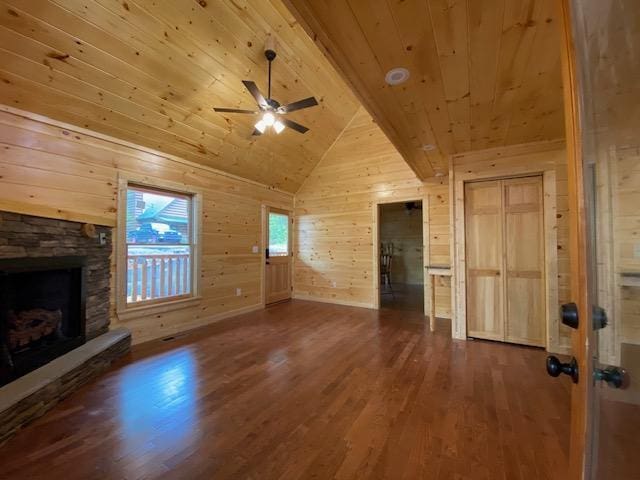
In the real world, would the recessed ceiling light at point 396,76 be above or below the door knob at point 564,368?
above

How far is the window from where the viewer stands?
138 inches

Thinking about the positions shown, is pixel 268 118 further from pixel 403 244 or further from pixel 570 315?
pixel 403 244

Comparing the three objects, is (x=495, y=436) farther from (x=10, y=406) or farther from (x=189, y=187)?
(x=189, y=187)

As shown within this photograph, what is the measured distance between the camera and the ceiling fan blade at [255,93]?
2.54 metres

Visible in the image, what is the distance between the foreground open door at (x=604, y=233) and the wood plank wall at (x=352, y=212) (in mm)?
4055

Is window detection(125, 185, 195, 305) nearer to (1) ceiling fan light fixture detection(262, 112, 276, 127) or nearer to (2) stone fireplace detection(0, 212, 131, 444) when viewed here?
(2) stone fireplace detection(0, 212, 131, 444)

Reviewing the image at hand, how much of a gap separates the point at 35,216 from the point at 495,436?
13.1ft

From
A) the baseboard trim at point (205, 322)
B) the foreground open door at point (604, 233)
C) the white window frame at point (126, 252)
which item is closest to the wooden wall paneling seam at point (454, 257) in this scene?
the foreground open door at point (604, 233)

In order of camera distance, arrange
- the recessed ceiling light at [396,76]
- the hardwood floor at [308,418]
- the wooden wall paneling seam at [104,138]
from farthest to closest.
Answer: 1. the wooden wall paneling seam at [104,138]
2. the recessed ceiling light at [396,76]
3. the hardwood floor at [308,418]

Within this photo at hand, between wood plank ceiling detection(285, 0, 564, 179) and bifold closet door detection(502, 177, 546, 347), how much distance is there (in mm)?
782

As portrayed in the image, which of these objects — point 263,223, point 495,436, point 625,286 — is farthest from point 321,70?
point 495,436

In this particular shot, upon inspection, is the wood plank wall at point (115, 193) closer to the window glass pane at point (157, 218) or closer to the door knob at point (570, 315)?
the window glass pane at point (157, 218)

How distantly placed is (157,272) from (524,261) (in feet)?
15.8

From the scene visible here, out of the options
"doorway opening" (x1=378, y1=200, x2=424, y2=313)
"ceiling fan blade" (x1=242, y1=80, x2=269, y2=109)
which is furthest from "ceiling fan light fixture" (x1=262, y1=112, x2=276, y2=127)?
"doorway opening" (x1=378, y1=200, x2=424, y2=313)
